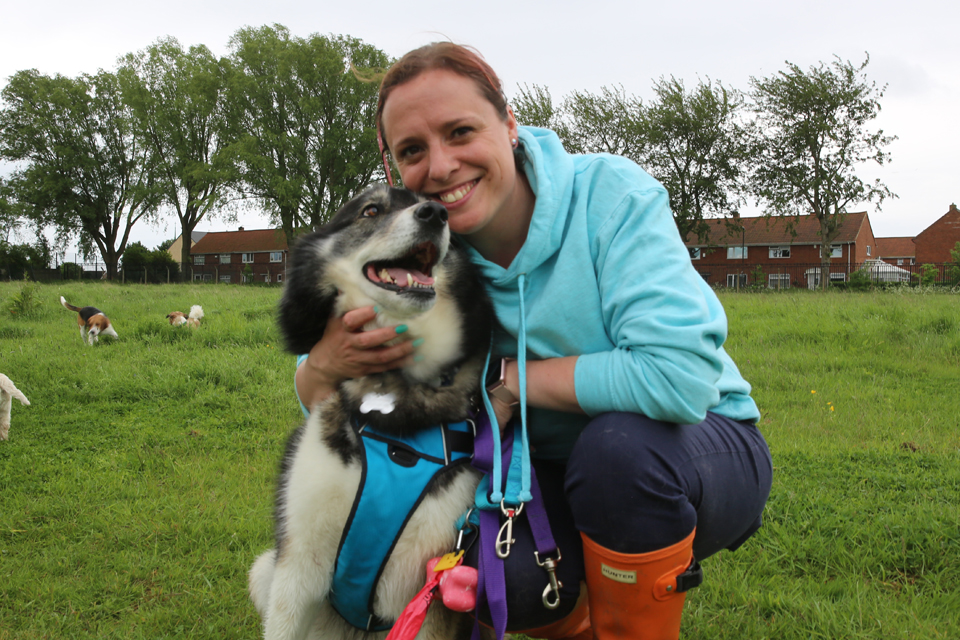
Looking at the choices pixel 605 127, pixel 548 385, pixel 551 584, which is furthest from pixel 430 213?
pixel 605 127

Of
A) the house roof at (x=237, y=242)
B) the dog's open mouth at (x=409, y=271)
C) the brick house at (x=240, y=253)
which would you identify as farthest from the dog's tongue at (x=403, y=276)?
the house roof at (x=237, y=242)

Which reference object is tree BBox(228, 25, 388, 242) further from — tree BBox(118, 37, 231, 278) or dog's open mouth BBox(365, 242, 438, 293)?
dog's open mouth BBox(365, 242, 438, 293)

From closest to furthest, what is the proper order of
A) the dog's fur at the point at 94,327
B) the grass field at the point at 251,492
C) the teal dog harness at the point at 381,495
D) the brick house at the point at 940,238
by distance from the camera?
the teal dog harness at the point at 381,495, the grass field at the point at 251,492, the dog's fur at the point at 94,327, the brick house at the point at 940,238

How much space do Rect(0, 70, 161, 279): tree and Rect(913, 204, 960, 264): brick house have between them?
49.0 m

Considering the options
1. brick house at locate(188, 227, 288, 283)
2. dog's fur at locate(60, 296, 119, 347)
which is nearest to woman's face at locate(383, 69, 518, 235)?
dog's fur at locate(60, 296, 119, 347)

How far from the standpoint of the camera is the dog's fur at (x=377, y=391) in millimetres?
1552

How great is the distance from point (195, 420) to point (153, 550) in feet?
6.16

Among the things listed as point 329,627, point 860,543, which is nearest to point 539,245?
point 329,627

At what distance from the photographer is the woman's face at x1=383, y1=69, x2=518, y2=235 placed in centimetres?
171

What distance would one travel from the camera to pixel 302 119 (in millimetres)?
29422

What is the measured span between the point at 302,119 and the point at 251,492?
29.3 meters

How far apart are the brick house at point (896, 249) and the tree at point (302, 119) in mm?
48187

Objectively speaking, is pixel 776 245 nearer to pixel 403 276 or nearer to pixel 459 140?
pixel 459 140

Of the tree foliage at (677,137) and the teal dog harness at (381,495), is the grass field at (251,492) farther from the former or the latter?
the tree foliage at (677,137)
